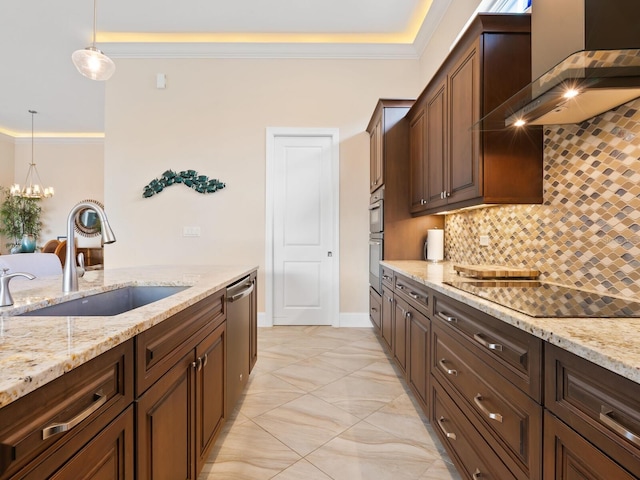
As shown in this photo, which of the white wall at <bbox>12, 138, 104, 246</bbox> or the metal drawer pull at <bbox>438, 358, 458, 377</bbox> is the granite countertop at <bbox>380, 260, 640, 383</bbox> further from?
the white wall at <bbox>12, 138, 104, 246</bbox>

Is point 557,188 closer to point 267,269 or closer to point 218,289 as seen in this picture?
point 218,289

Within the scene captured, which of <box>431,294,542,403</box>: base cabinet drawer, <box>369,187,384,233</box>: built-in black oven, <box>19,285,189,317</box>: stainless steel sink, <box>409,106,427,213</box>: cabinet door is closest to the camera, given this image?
<box>431,294,542,403</box>: base cabinet drawer

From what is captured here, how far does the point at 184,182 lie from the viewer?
386 cm

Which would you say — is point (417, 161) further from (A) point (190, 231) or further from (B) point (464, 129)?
(A) point (190, 231)

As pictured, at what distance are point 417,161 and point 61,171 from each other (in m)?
7.64

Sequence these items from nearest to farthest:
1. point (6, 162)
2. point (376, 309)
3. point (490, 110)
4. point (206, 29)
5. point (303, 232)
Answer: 1. point (490, 110)
2. point (376, 309)
3. point (206, 29)
4. point (303, 232)
5. point (6, 162)

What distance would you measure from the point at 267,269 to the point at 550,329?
3325 millimetres

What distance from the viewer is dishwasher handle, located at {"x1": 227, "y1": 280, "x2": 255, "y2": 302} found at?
71.8 inches

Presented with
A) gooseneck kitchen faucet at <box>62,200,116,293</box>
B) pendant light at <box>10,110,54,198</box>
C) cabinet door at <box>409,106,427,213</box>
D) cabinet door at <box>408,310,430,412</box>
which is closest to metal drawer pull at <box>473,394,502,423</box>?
cabinet door at <box>408,310,430,412</box>

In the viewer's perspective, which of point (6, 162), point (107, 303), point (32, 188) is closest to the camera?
point (107, 303)

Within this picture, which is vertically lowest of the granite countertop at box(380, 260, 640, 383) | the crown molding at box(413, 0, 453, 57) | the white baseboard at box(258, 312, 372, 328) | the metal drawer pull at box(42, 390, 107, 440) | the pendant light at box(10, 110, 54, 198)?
the white baseboard at box(258, 312, 372, 328)

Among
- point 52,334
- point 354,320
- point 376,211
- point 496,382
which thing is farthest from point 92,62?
point 354,320

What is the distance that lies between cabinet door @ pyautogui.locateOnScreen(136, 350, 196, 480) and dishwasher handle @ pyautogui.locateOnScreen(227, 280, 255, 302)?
22.1 inches

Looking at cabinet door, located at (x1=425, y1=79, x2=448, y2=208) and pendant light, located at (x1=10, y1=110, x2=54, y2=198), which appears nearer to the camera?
cabinet door, located at (x1=425, y1=79, x2=448, y2=208)
